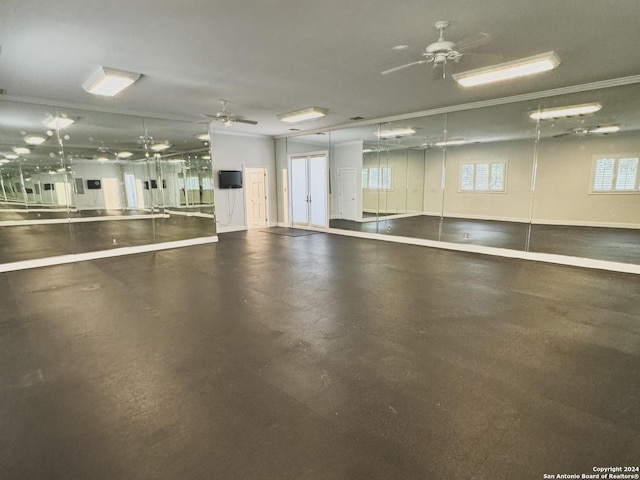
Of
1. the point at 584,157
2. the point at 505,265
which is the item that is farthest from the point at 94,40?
the point at 584,157

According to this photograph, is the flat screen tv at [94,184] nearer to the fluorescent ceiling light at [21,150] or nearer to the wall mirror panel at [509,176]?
the fluorescent ceiling light at [21,150]

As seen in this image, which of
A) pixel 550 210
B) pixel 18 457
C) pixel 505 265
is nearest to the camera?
pixel 18 457

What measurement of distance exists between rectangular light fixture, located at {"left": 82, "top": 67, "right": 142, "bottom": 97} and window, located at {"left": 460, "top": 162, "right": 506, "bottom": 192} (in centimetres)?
974

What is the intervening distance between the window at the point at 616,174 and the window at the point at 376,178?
547 cm

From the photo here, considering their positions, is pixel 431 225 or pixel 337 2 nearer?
pixel 337 2

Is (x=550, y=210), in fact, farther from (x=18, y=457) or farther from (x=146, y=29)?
(x=18, y=457)

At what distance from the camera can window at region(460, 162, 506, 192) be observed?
10.7 metres

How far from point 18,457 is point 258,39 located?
3886 mm

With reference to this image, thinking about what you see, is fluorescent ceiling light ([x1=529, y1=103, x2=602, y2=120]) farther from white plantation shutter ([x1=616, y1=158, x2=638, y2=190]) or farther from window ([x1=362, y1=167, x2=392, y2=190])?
window ([x1=362, y1=167, x2=392, y2=190])

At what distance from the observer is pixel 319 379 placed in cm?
251

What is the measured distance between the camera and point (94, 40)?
3521 mm

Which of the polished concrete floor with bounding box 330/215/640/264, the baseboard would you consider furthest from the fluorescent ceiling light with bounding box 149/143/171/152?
the polished concrete floor with bounding box 330/215/640/264

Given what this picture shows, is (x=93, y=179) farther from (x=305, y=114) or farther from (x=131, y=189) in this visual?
(x=305, y=114)

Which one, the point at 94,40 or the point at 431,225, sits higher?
the point at 94,40
